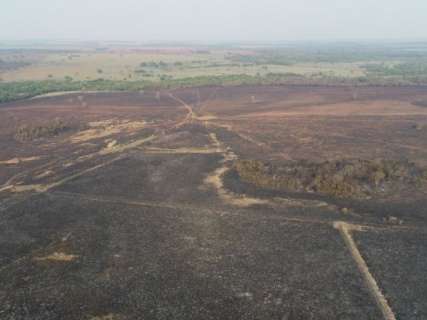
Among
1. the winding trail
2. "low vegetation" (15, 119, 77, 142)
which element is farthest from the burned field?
"low vegetation" (15, 119, 77, 142)

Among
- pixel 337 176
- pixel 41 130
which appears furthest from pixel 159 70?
pixel 337 176

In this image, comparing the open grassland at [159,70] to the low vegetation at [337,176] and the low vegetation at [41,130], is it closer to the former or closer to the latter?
the low vegetation at [41,130]

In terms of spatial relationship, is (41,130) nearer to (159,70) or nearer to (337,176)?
(337,176)

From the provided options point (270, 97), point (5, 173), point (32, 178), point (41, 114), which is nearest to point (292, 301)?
point (32, 178)

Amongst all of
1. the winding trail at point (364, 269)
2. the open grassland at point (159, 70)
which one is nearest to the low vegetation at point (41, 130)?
the winding trail at point (364, 269)

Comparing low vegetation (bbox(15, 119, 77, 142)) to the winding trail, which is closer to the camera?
the winding trail

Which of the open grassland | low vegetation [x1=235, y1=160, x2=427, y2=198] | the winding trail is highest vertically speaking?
the open grassland

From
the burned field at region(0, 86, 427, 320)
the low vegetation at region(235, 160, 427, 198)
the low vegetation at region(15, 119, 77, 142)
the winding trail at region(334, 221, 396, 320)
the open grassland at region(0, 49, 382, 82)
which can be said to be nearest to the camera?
the winding trail at region(334, 221, 396, 320)

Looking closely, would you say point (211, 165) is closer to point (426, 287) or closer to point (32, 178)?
point (32, 178)

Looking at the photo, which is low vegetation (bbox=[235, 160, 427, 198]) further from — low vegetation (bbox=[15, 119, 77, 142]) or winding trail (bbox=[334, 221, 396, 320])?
low vegetation (bbox=[15, 119, 77, 142])
